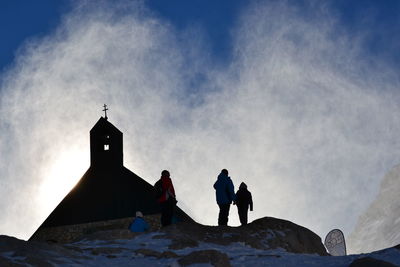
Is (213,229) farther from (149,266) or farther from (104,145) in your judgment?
(104,145)

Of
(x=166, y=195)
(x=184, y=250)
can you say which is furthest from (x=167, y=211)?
(x=184, y=250)

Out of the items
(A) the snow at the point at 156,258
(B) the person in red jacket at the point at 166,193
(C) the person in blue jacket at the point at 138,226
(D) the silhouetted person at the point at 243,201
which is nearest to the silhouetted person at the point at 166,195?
(B) the person in red jacket at the point at 166,193

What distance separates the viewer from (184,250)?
1308cm

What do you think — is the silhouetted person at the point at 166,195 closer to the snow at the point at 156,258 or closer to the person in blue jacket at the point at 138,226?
the person in blue jacket at the point at 138,226

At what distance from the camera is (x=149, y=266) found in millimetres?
11492

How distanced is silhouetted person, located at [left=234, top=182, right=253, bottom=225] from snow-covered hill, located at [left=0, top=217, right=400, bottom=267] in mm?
1829

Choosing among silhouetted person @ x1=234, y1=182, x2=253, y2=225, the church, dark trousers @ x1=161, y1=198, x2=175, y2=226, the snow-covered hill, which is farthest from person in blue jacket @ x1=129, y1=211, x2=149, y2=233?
the church

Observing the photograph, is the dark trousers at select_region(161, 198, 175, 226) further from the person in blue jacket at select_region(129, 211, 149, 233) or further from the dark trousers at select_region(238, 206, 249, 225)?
the dark trousers at select_region(238, 206, 249, 225)

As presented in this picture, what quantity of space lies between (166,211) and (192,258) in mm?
5440

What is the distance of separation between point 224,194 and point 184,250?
480 cm

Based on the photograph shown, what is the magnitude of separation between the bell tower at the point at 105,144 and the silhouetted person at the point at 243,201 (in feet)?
47.3

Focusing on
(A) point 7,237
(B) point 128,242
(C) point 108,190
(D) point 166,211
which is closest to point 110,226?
(C) point 108,190

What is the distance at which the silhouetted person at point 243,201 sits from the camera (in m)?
19.0

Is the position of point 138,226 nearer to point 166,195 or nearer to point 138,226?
point 138,226
